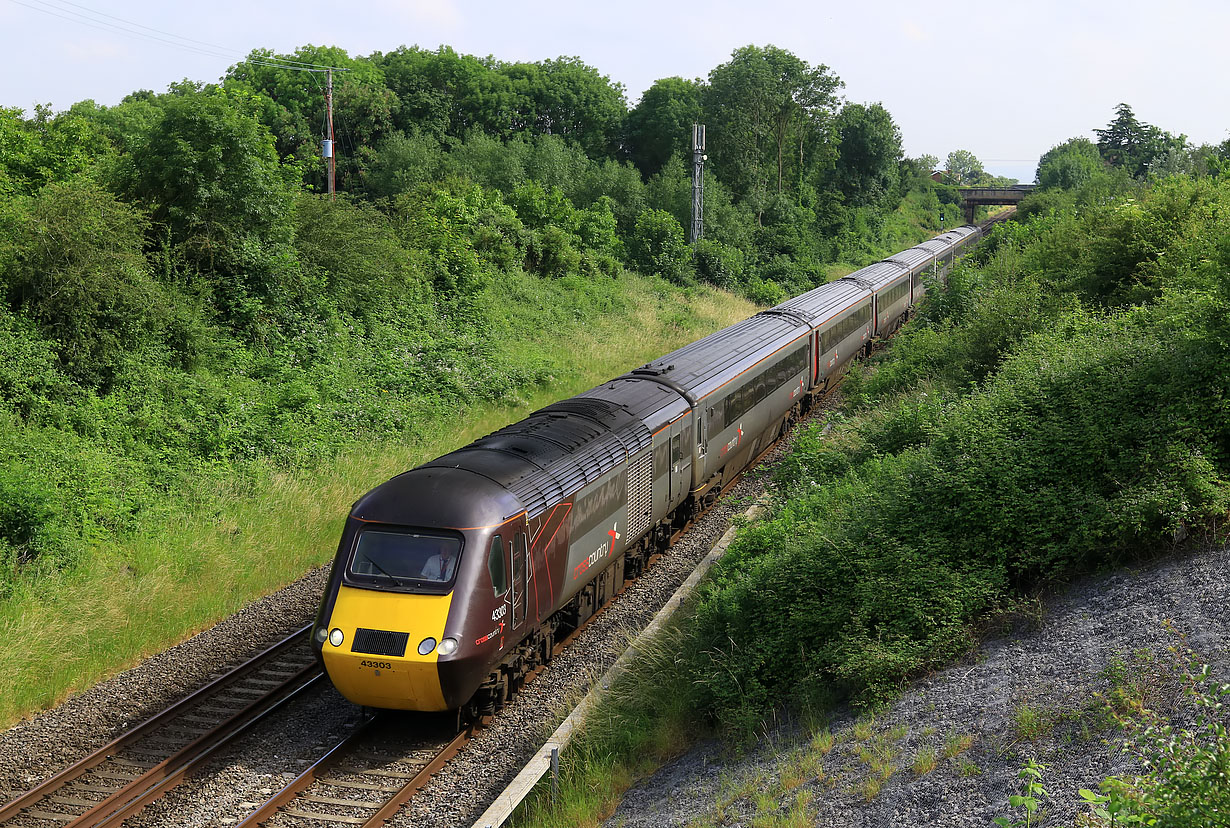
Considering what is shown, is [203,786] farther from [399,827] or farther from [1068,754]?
[1068,754]

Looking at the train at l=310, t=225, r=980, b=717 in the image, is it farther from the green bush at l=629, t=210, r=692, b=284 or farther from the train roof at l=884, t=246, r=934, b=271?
the green bush at l=629, t=210, r=692, b=284

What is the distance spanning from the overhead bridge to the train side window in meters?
100

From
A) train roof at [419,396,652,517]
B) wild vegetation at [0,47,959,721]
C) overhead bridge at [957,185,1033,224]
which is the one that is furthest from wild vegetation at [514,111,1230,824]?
overhead bridge at [957,185,1033,224]

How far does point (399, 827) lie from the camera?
8.91 meters

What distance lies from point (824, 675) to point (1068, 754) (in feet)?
9.82

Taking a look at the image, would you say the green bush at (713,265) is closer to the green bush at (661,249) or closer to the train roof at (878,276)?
the green bush at (661,249)

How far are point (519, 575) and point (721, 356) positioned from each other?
9.36m

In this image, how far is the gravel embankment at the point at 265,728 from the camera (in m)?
9.23

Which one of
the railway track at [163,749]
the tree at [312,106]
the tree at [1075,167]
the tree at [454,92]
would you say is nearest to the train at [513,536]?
the railway track at [163,749]

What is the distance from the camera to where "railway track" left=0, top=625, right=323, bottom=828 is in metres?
8.98

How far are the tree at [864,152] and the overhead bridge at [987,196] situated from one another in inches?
1385

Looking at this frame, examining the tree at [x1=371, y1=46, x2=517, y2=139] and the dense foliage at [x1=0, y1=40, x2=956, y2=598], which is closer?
the dense foliage at [x1=0, y1=40, x2=956, y2=598]

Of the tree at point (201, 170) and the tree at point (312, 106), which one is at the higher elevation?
the tree at point (312, 106)

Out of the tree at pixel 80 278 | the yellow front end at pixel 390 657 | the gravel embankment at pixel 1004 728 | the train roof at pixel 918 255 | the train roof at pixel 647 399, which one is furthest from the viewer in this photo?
the train roof at pixel 918 255
